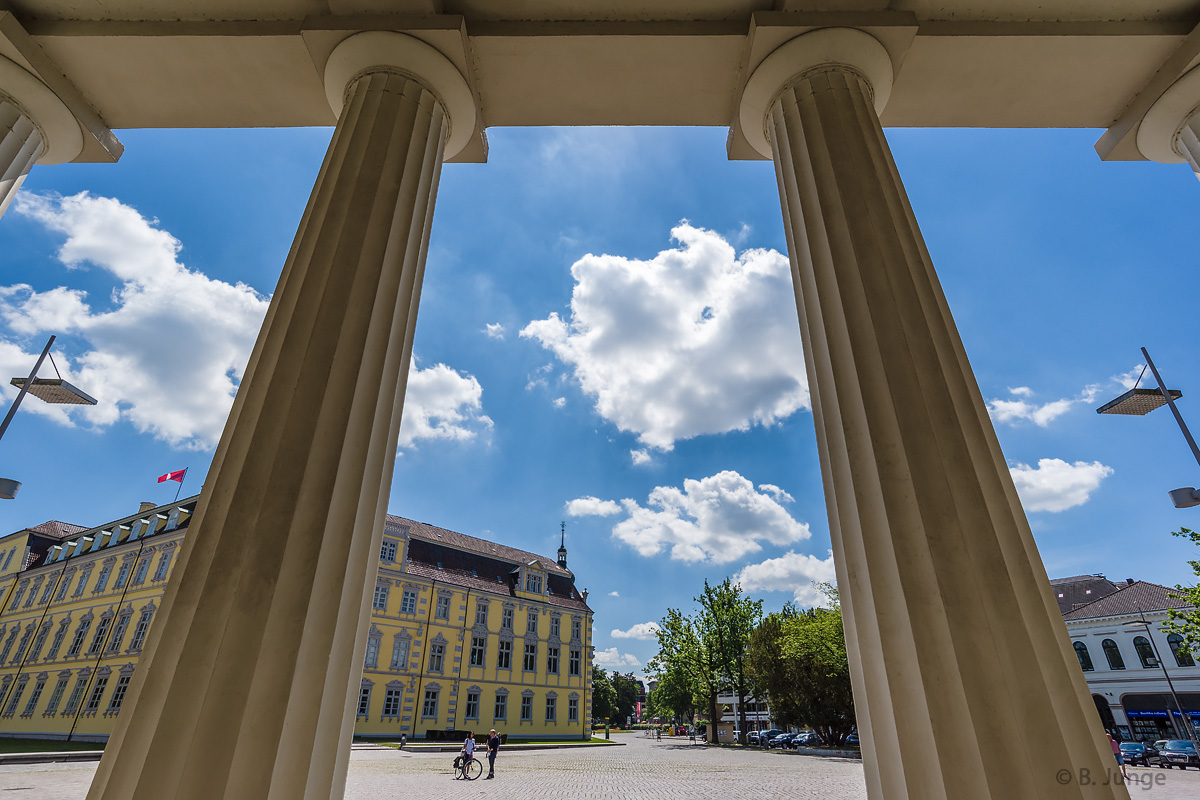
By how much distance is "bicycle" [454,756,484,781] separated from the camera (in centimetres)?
2130

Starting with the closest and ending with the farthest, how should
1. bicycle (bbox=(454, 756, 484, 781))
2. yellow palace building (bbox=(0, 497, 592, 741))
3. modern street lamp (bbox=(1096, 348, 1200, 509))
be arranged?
modern street lamp (bbox=(1096, 348, 1200, 509)), bicycle (bbox=(454, 756, 484, 781)), yellow palace building (bbox=(0, 497, 592, 741))

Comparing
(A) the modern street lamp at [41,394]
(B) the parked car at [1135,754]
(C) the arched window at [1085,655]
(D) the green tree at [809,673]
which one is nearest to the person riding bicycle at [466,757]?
(A) the modern street lamp at [41,394]

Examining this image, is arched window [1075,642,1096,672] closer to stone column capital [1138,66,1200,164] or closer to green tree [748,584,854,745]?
green tree [748,584,854,745]

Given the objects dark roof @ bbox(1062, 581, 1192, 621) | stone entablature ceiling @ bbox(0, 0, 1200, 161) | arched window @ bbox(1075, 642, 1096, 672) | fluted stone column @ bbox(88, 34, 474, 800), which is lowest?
fluted stone column @ bbox(88, 34, 474, 800)

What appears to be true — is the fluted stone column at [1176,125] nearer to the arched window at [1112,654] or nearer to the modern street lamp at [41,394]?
the modern street lamp at [41,394]

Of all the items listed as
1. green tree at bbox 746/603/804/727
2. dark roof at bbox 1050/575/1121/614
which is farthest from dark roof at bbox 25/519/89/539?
dark roof at bbox 1050/575/1121/614

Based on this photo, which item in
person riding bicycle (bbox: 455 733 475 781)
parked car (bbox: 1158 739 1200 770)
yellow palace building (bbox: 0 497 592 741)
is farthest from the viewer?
yellow palace building (bbox: 0 497 592 741)

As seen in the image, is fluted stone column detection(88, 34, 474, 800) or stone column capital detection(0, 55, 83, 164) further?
stone column capital detection(0, 55, 83, 164)

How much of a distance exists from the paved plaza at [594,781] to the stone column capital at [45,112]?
50.6 feet

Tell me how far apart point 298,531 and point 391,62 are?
4.30 meters

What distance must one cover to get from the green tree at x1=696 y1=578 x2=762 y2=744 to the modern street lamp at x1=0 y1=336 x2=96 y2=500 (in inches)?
1841

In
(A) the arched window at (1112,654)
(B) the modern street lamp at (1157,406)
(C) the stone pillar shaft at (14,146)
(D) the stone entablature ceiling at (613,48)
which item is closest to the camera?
(D) the stone entablature ceiling at (613,48)

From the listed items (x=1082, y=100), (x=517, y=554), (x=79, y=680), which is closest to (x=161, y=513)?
(x=79, y=680)

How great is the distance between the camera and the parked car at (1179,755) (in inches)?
1139
